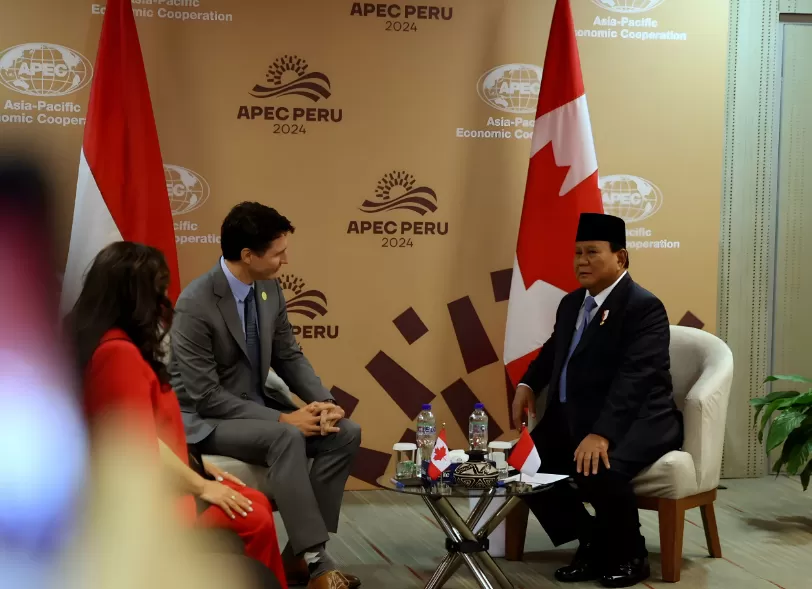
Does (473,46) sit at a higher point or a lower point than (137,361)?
higher

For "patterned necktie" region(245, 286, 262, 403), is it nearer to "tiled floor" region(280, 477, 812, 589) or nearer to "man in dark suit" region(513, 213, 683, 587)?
"tiled floor" region(280, 477, 812, 589)

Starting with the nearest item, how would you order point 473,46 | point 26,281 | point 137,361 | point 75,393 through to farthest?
point 26,281 → point 75,393 → point 137,361 → point 473,46

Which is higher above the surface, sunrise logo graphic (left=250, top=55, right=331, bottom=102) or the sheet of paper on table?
sunrise logo graphic (left=250, top=55, right=331, bottom=102)

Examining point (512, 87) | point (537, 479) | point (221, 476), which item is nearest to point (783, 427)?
point (537, 479)

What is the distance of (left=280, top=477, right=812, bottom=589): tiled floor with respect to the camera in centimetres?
351

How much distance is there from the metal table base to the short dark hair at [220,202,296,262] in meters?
1.09

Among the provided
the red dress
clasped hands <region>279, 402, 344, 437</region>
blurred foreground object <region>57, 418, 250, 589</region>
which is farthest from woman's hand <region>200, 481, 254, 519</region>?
clasped hands <region>279, 402, 344, 437</region>

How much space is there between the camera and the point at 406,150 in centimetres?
470

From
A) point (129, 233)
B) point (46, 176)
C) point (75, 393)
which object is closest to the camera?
point (46, 176)

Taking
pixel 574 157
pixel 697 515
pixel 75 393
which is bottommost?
pixel 697 515

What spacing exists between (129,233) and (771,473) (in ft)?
11.7

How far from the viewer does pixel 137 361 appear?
211cm

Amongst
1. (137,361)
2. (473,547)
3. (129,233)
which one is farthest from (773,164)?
(137,361)

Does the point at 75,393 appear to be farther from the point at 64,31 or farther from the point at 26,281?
the point at 64,31
